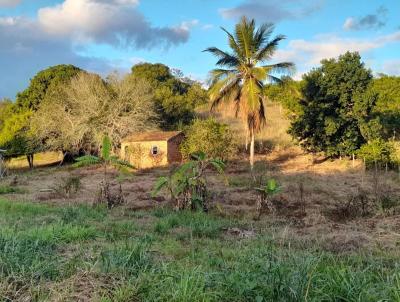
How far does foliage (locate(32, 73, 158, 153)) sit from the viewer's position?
40188 millimetres

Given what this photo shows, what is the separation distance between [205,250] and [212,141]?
2732 cm

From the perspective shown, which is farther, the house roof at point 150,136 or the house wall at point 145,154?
the house roof at point 150,136

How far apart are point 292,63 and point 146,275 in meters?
28.4

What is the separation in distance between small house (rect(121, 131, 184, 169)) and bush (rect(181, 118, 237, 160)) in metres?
1.52

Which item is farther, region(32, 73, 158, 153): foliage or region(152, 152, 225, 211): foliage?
region(32, 73, 158, 153): foliage

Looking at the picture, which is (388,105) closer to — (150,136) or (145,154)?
(150,136)

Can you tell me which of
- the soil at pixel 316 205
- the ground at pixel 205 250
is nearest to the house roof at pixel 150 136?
the soil at pixel 316 205

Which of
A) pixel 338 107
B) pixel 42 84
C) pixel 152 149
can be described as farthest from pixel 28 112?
pixel 338 107

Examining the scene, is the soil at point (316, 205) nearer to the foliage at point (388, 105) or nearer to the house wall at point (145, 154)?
the foliage at point (388, 105)

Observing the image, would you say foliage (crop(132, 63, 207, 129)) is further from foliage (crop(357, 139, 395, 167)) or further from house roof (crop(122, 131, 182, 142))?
foliage (crop(357, 139, 395, 167))

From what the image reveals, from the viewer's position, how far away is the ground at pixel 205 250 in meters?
4.34

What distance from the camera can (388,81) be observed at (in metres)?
45.7

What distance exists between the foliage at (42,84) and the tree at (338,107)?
2324 centimetres

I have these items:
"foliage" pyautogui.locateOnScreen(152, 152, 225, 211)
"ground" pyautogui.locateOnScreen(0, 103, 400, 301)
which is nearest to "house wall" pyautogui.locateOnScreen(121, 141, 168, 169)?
"ground" pyautogui.locateOnScreen(0, 103, 400, 301)
